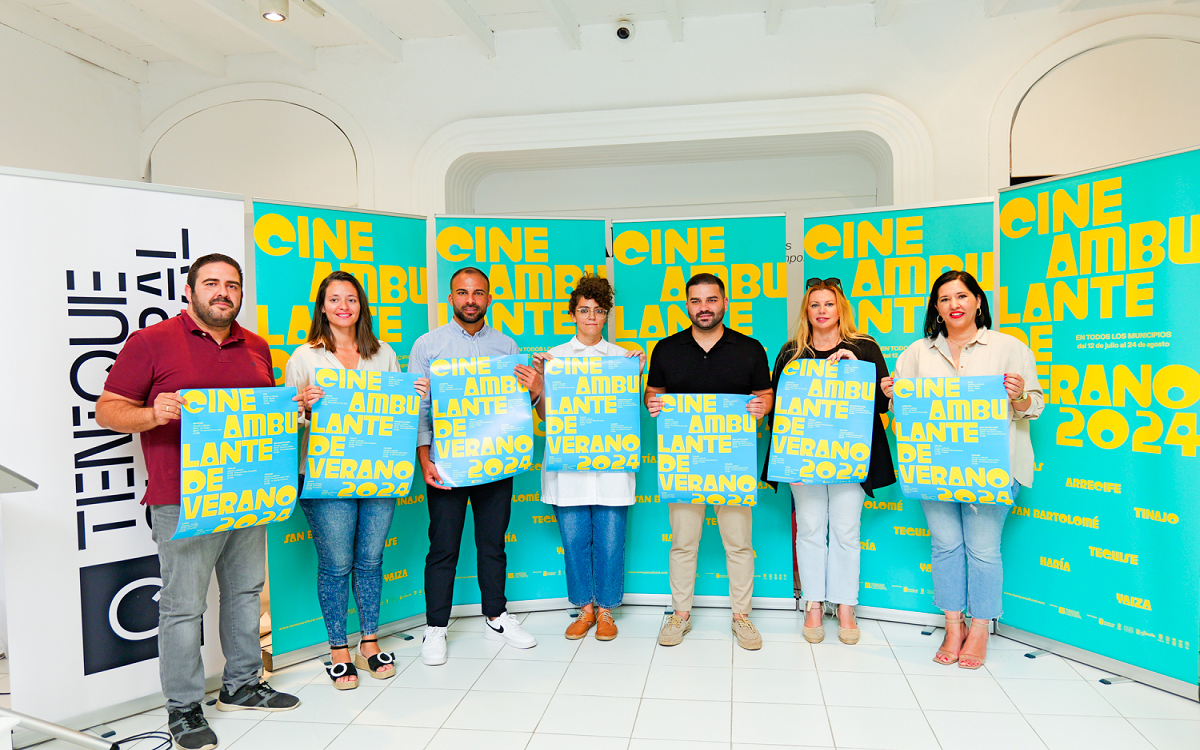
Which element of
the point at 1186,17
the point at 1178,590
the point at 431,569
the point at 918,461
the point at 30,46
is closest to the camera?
the point at 1178,590

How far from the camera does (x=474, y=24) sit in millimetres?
4418

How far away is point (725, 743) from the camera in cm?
232

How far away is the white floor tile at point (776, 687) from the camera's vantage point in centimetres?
265

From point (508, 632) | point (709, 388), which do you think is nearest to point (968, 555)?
point (709, 388)

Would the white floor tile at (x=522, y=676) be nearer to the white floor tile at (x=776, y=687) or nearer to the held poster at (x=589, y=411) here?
the white floor tile at (x=776, y=687)

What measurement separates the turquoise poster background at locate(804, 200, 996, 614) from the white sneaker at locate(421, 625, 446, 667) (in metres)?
2.17

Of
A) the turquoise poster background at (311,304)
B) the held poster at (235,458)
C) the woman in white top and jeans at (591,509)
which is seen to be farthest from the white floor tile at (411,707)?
the held poster at (235,458)

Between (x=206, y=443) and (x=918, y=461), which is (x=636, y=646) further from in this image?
(x=206, y=443)

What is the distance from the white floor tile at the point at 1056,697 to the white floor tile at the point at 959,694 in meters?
0.05

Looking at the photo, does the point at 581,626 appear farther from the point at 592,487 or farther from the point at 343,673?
the point at 343,673

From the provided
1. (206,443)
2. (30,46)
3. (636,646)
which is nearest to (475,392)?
(206,443)

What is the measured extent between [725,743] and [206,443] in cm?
211

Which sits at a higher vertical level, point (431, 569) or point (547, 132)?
point (547, 132)

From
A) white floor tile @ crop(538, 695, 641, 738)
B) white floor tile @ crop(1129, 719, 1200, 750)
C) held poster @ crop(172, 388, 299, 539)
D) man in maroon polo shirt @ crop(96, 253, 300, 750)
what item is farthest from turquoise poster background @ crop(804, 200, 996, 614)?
man in maroon polo shirt @ crop(96, 253, 300, 750)
